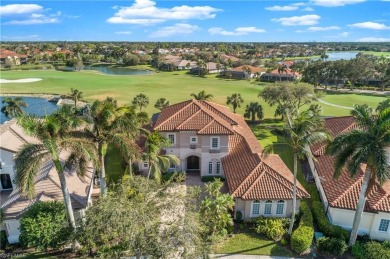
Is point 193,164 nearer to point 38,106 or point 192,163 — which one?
point 192,163

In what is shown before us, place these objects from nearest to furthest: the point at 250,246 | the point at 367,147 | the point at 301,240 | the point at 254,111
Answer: the point at 367,147 → the point at 301,240 → the point at 250,246 → the point at 254,111

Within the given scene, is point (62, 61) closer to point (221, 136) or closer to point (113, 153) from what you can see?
point (113, 153)

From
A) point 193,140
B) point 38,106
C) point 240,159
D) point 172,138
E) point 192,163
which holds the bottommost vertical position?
point 192,163

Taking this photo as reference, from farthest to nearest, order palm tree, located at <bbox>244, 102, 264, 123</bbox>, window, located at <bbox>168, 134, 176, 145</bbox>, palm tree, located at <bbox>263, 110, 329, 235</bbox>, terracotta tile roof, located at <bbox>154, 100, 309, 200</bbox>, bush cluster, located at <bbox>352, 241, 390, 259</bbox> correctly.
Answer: palm tree, located at <bbox>244, 102, 264, 123</bbox> < window, located at <bbox>168, 134, 176, 145</bbox> < terracotta tile roof, located at <bbox>154, 100, 309, 200</bbox> < bush cluster, located at <bbox>352, 241, 390, 259</bbox> < palm tree, located at <bbox>263, 110, 329, 235</bbox>

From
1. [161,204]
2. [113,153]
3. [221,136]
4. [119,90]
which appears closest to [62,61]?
[119,90]

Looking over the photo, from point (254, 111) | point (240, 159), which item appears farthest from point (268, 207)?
point (254, 111)

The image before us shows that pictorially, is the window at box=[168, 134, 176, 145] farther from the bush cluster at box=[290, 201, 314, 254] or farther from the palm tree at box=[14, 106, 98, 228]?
the bush cluster at box=[290, 201, 314, 254]

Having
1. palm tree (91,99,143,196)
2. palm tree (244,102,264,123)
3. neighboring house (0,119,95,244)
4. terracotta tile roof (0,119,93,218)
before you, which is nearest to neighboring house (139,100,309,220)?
terracotta tile roof (0,119,93,218)
